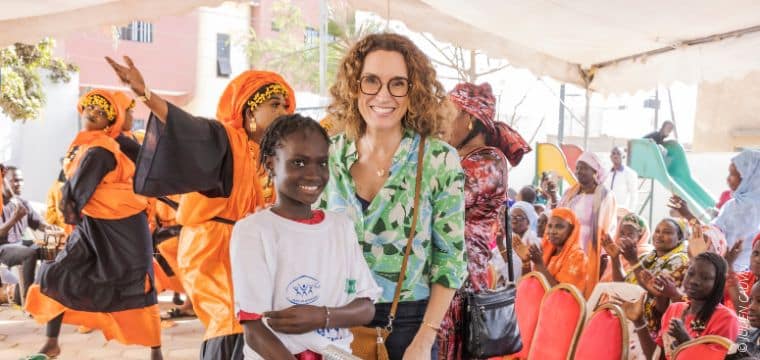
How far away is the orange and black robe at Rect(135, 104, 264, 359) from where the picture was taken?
9.12 ft

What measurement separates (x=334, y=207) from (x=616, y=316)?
1.68 meters

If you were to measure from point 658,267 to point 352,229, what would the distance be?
2666 mm

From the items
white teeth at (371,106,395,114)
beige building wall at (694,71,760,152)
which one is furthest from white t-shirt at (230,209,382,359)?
beige building wall at (694,71,760,152)

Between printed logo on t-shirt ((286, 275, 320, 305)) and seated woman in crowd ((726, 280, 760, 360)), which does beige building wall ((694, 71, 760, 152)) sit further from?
printed logo on t-shirt ((286, 275, 320, 305))

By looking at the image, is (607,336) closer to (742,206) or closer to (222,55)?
(742,206)

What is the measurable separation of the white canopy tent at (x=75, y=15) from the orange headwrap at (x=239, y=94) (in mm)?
1887

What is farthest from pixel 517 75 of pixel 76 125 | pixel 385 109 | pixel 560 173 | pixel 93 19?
pixel 76 125

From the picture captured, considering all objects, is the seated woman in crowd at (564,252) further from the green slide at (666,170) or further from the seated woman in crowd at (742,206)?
the green slide at (666,170)

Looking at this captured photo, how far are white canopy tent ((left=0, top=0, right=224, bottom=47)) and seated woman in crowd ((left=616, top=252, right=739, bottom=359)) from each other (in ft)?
12.0

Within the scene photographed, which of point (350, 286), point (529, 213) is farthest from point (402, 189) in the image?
point (529, 213)

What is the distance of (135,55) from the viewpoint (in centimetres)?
1891

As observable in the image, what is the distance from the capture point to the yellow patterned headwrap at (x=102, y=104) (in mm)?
4617

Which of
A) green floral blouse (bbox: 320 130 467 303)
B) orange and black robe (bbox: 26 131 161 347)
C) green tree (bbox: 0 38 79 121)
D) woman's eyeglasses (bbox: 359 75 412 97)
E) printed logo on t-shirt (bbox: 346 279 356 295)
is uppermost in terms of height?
green tree (bbox: 0 38 79 121)

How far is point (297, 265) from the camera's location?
1.68 m
